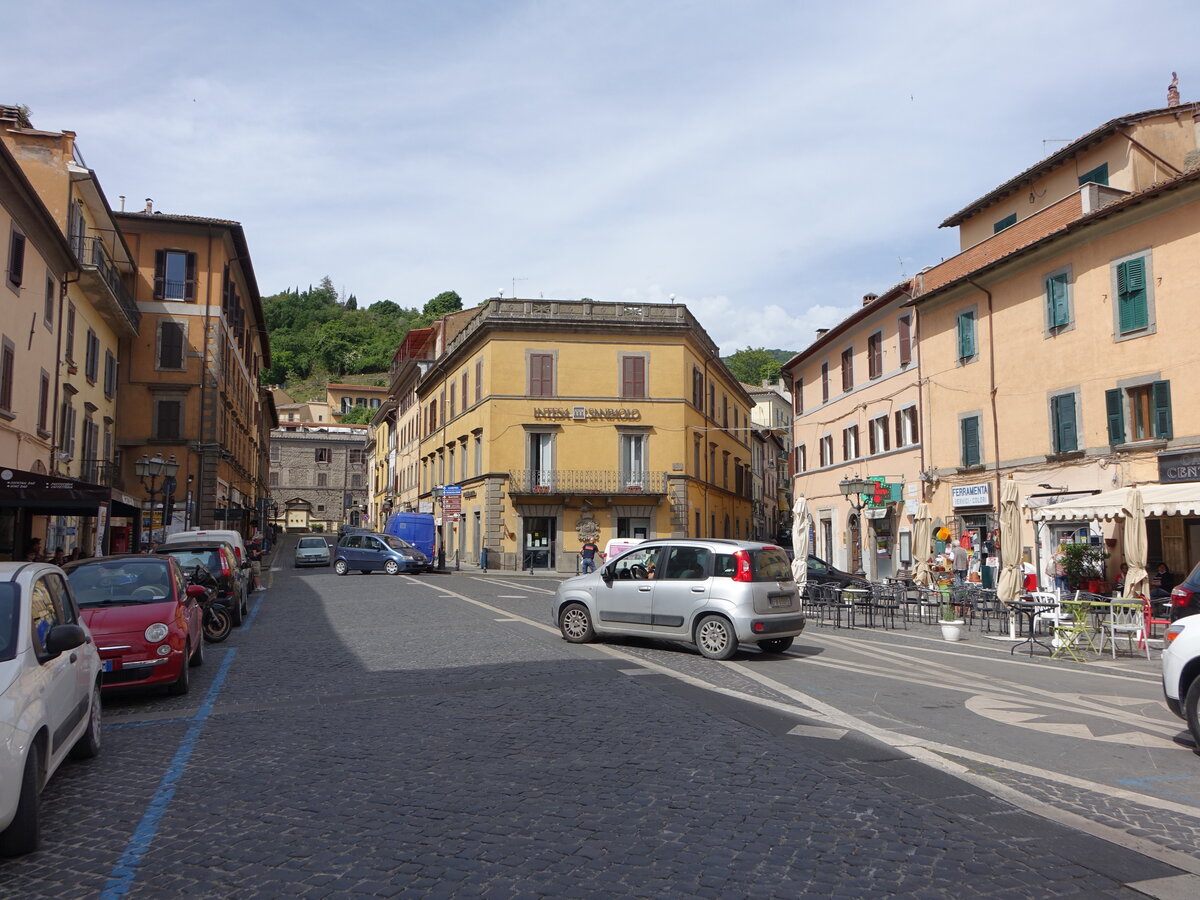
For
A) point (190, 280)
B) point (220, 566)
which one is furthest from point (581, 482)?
point (220, 566)

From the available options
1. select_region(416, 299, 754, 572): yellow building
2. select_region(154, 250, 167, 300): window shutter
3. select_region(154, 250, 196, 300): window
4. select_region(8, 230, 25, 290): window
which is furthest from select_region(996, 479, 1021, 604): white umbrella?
select_region(154, 250, 167, 300): window shutter

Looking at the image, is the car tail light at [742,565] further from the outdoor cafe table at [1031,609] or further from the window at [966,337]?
the window at [966,337]

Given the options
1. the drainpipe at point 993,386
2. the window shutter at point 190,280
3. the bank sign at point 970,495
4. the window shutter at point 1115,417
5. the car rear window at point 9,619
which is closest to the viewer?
the car rear window at point 9,619

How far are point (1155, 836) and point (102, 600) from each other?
32.5 ft

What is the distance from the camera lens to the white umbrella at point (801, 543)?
21688 mm

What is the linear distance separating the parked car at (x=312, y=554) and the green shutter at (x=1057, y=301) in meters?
33.1

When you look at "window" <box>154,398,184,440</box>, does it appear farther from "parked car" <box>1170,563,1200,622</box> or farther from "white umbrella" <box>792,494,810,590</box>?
"parked car" <box>1170,563,1200,622</box>

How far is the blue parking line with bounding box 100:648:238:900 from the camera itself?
4.69m

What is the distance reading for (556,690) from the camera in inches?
407

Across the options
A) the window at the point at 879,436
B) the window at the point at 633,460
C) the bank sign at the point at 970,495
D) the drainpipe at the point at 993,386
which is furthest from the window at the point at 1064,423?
the window at the point at 633,460

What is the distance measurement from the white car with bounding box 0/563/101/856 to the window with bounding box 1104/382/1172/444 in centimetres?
2105

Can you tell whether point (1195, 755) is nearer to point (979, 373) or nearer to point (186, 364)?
point (979, 373)

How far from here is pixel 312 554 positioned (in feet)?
147

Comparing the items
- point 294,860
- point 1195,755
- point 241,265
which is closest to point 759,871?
point 294,860
